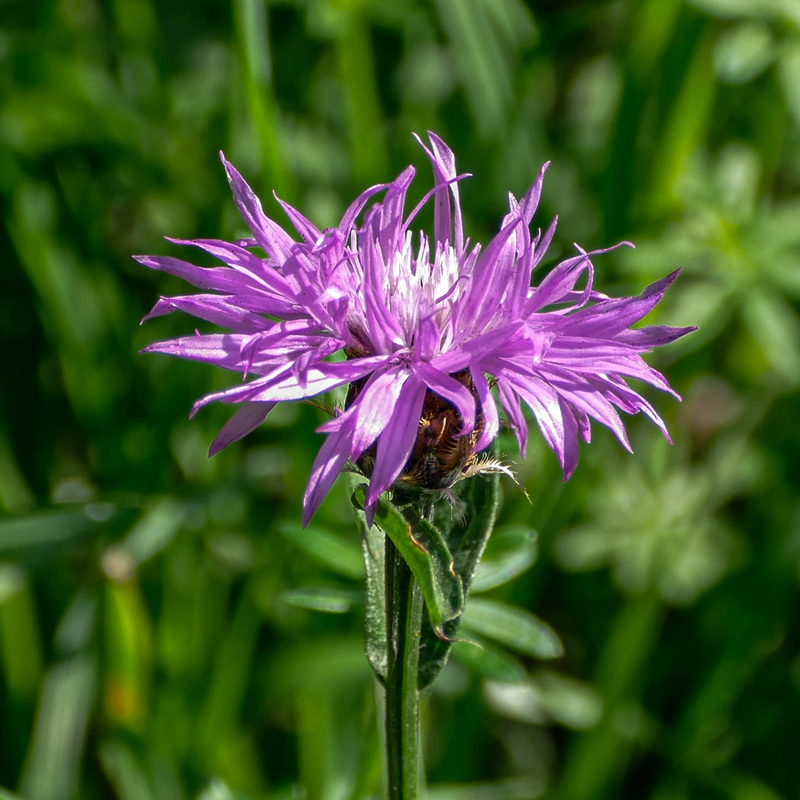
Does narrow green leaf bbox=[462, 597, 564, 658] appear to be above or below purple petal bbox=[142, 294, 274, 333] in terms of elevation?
below

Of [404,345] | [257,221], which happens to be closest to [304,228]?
[257,221]

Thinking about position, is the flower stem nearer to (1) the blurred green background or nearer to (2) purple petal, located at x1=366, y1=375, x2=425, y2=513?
(2) purple petal, located at x1=366, y1=375, x2=425, y2=513

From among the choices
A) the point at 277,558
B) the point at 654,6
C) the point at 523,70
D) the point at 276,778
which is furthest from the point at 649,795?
the point at 654,6

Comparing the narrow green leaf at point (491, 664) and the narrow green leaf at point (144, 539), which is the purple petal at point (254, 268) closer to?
the narrow green leaf at point (491, 664)

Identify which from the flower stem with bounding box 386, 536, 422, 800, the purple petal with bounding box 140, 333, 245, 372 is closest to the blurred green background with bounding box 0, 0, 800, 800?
the flower stem with bounding box 386, 536, 422, 800

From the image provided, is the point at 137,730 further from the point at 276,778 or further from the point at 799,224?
the point at 799,224

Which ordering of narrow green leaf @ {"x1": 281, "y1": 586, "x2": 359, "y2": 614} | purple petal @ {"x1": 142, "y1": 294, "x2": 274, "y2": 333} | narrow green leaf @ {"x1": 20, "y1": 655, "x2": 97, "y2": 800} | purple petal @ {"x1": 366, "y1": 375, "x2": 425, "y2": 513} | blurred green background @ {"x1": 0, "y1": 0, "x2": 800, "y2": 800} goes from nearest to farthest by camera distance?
purple petal @ {"x1": 366, "y1": 375, "x2": 425, "y2": 513}
purple petal @ {"x1": 142, "y1": 294, "x2": 274, "y2": 333}
narrow green leaf @ {"x1": 281, "y1": 586, "x2": 359, "y2": 614}
narrow green leaf @ {"x1": 20, "y1": 655, "x2": 97, "y2": 800}
blurred green background @ {"x1": 0, "y1": 0, "x2": 800, "y2": 800}

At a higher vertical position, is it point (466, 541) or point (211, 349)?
point (211, 349)

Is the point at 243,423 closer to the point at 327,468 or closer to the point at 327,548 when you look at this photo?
the point at 327,468
